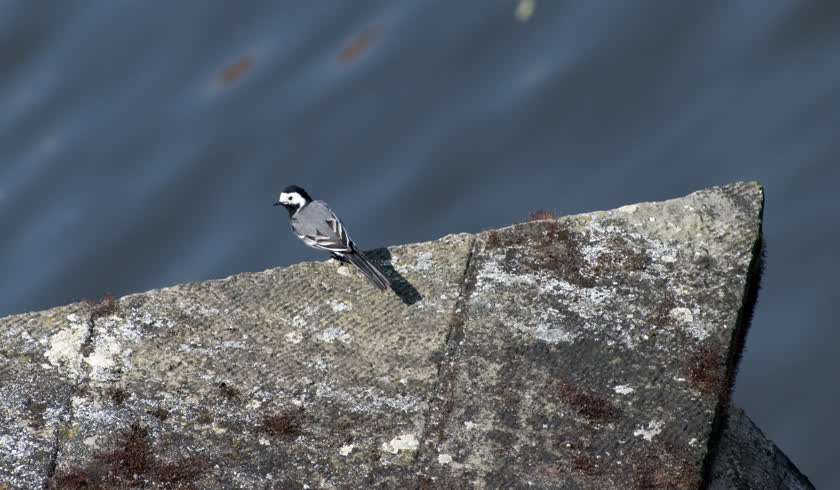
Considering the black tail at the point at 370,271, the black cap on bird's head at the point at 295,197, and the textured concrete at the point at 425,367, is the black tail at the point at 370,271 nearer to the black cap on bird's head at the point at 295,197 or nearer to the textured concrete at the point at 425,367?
the textured concrete at the point at 425,367

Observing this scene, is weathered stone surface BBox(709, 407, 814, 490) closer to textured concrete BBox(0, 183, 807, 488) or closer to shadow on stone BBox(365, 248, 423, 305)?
textured concrete BBox(0, 183, 807, 488)

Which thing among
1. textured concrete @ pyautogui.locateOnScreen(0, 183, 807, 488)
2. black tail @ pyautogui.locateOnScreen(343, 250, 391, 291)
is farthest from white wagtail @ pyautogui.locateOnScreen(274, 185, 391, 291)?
textured concrete @ pyautogui.locateOnScreen(0, 183, 807, 488)

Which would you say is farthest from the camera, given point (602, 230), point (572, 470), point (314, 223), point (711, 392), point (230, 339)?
point (314, 223)

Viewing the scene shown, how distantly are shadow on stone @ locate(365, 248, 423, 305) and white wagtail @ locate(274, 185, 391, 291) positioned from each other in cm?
7

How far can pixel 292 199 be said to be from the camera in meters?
7.54

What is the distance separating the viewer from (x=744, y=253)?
5203 mm

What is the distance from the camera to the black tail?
5258 millimetres

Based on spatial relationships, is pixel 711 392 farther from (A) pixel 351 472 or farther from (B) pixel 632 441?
(A) pixel 351 472

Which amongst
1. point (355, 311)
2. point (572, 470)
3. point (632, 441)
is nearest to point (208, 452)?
point (355, 311)

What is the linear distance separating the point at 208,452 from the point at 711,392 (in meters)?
2.29

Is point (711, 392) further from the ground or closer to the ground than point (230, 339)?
closer to the ground

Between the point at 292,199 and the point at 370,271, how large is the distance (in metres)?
2.40

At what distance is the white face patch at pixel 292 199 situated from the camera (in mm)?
7485

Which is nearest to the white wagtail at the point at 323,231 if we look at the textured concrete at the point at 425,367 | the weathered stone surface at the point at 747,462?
the textured concrete at the point at 425,367
